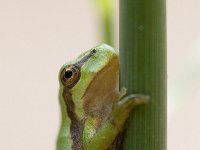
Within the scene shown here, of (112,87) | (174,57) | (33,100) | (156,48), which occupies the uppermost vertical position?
(156,48)

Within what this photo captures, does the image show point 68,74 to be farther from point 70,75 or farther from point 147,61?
point 147,61

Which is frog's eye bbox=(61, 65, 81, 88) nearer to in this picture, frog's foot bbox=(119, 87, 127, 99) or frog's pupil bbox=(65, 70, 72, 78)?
frog's pupil bbox=(65, 70, 72, 78)

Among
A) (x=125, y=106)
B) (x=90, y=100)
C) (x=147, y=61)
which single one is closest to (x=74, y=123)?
(x=90, y=100)

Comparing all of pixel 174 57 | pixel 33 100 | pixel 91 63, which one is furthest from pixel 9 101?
pixel 91 63

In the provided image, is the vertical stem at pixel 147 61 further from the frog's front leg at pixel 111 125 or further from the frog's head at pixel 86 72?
the frog's head at pixel 86 72

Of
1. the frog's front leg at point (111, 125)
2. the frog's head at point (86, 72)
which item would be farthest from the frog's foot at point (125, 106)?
the frog's head at point (86, 72)

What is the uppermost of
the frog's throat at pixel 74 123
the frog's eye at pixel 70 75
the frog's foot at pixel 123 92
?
the frog's foot at pixel 123 92

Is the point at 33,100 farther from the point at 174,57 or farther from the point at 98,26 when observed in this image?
the point at 98,26
